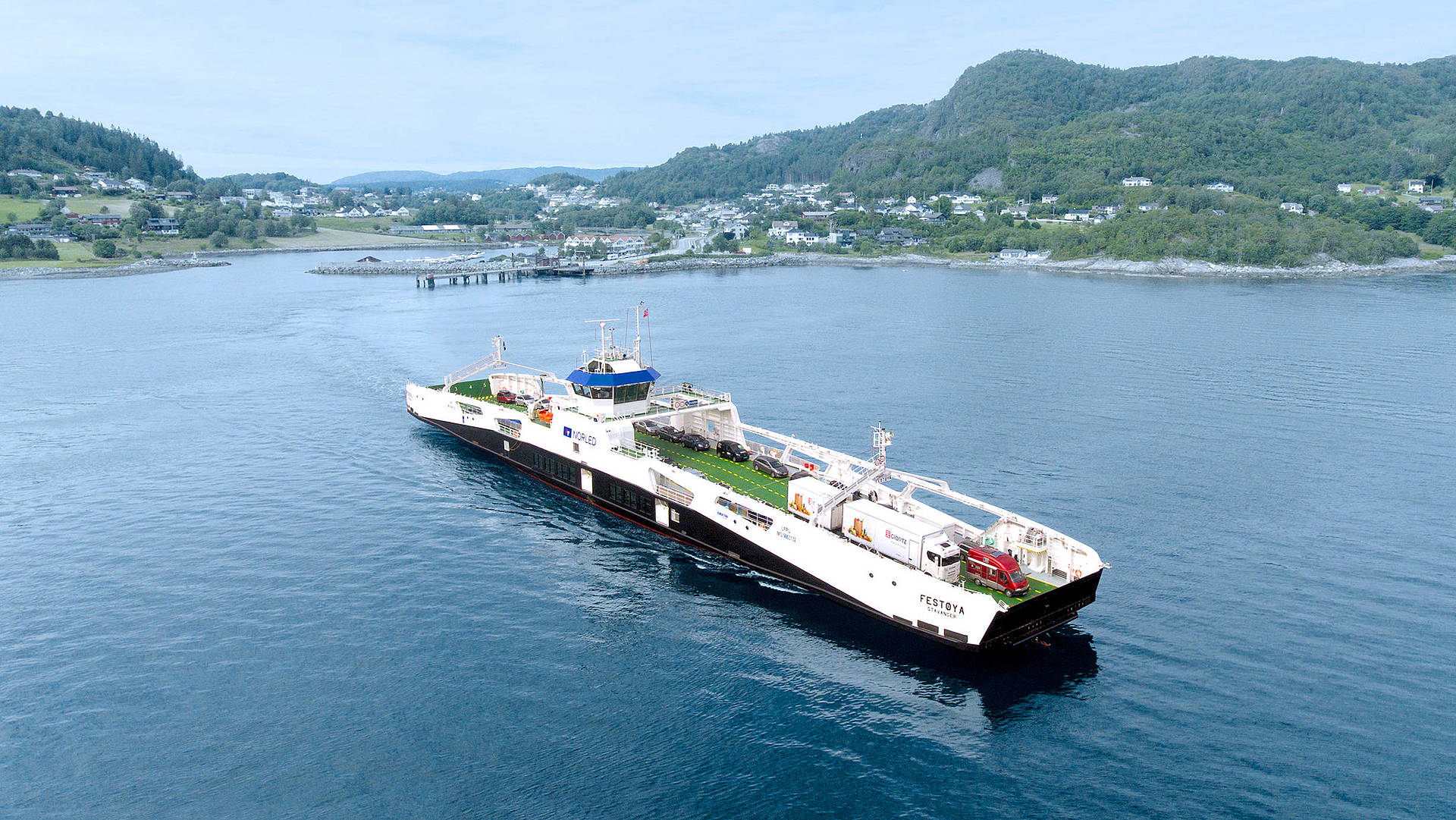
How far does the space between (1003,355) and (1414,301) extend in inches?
2701

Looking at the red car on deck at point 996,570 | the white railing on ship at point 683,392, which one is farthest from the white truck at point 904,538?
the white railing on ship at point 683,392

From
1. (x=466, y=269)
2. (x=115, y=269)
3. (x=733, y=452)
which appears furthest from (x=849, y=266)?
(x=733, y=452)

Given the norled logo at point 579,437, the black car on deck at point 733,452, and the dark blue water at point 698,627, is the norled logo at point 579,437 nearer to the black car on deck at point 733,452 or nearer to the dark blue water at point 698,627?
the dark blue water at point 698,627

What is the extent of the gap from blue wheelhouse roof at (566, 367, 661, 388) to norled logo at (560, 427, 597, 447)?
2631 millimetres

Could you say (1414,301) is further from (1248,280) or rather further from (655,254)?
(655,254)

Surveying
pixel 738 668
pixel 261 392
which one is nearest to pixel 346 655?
pixel 738 668

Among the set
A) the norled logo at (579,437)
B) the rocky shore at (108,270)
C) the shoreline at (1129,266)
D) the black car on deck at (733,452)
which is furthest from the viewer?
the rocky shore at (108,270)

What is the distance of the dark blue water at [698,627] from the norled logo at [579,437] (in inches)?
153

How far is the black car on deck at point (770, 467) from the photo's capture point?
4031cm

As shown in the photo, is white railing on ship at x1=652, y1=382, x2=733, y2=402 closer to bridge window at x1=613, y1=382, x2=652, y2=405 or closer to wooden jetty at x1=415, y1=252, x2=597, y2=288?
bridge window at x1=613, y1=382, x2=652, y2=405

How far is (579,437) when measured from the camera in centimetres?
4538

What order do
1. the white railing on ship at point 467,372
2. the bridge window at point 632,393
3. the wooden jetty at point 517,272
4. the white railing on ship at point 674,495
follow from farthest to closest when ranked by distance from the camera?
the wooden jetty at point 517,272 → the white railing on ship at point 467,372 → the bridge window at point 632,393 → the white railing on ship at point 674,495

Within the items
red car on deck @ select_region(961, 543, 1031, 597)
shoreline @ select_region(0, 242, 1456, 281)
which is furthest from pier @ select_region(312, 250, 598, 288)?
red car on deck @ select_region(961, 543, 1031, 597)

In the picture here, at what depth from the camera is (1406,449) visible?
168 feet
